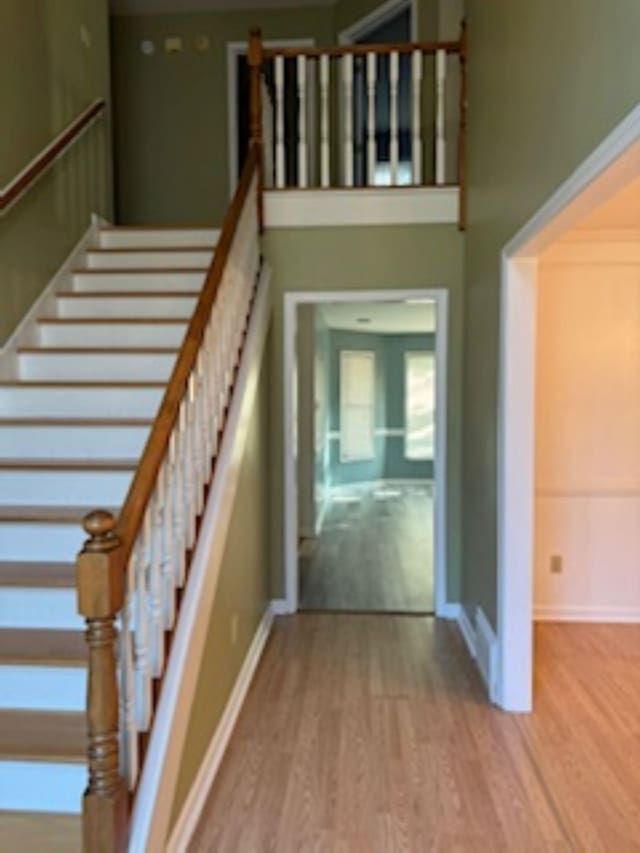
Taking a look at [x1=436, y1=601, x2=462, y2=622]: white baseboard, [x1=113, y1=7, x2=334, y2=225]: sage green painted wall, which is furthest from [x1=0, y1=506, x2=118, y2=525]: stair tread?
[x1=113, y1=7, x2=334, y2=225]: sage green painted wall

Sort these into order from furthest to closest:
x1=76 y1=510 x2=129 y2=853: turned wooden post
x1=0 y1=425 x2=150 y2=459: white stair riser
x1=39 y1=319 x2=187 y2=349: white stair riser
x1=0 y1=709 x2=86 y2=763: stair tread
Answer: x1=39 y1=319 x2=187 y2=349: white stair riser → x1=0 y1=425 x2=150 y2=459: white stair riser → x1=0 y1=709 x2=86 y2=763: stair tread → x1=76 y1=510 x2=129 y2=853: turned wooden post

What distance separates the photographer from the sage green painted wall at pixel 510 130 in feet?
5.43

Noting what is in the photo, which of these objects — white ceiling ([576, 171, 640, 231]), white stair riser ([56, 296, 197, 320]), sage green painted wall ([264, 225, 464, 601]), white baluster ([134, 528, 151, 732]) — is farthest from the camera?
sage green painted wall ([264, 225, 464, 601])

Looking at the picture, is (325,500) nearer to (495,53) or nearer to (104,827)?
(495,53)

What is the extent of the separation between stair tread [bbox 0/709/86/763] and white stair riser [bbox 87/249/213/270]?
9.03ft

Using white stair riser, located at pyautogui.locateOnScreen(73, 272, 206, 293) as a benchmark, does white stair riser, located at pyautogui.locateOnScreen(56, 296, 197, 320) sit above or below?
below

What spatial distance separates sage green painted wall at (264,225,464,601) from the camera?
13.4ft

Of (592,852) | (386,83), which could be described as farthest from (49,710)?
(386,83)

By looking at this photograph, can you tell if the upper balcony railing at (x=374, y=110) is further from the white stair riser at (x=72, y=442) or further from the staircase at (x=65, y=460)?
the white stair riser at (x=72, y=442)

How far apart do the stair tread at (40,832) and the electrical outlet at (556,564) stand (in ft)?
9.97

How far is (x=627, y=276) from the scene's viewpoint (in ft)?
12.7

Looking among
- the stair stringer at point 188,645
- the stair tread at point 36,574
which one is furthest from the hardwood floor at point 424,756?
the stair tread at point 36,574

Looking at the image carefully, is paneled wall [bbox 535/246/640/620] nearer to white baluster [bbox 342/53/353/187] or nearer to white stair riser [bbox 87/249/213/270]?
white baluster [bbox 342/53/353/187]

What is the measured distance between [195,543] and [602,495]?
8.91 feet
